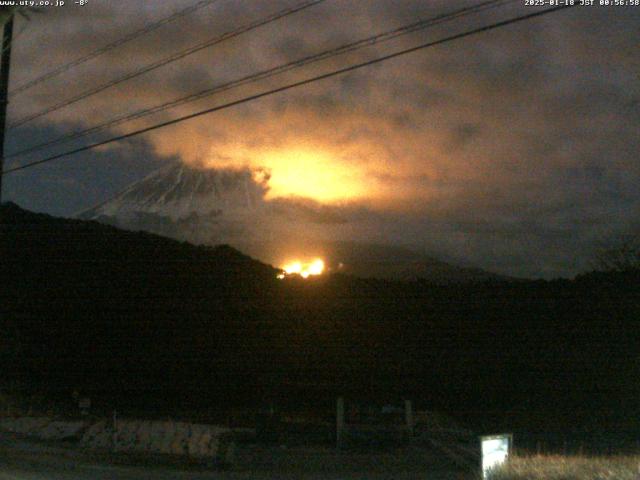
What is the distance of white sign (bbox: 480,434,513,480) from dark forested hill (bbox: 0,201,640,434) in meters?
12.0

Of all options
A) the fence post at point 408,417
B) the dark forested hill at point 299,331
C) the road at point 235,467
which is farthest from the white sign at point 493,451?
the dark forested hill at point 299,331

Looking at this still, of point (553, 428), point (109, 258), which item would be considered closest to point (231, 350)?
point (109, 258)

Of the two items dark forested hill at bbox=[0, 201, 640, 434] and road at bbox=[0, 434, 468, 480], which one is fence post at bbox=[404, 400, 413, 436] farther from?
dark forested hill at bbox=[0, 201, 640, 434]

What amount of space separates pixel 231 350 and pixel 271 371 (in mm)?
1355

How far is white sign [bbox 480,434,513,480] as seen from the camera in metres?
9.05

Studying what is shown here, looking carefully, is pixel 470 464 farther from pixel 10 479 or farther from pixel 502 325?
pixel 502 325

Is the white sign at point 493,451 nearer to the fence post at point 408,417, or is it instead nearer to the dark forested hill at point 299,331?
the fence post at point 408,417

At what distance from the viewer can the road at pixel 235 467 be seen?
10789 mm

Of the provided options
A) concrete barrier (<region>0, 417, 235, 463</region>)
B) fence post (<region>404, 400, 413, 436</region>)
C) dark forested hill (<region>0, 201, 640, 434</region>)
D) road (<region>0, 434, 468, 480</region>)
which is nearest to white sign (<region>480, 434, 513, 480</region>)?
road (<region>0, 434, 468, 480</region>)

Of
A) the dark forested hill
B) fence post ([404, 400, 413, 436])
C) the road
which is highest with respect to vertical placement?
the dark forested hill

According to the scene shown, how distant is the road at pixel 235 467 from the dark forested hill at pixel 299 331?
636cm

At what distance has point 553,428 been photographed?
2027 cm

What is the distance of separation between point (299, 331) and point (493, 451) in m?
13.8

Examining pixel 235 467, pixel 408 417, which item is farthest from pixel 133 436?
pixel 408 417
